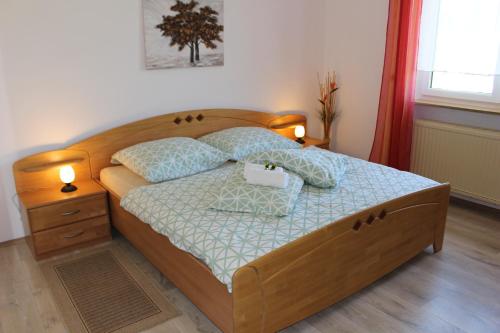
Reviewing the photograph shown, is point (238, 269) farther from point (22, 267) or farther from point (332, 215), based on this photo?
point (22, 267)

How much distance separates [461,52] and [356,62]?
959mm

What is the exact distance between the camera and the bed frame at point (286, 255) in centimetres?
185

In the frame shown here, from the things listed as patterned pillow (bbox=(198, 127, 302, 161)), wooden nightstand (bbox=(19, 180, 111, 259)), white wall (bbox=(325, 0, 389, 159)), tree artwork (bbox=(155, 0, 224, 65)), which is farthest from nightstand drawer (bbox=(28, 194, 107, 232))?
white wall (bbox=(325, 0, 389, 159))

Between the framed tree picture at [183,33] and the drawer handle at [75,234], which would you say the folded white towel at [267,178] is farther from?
the framed tree picture at [183,33]

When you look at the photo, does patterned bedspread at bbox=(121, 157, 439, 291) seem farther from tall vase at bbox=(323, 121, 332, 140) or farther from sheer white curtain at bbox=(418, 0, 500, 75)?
tall vase at bbox=(323, 121, 332, 140)

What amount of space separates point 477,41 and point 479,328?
82.9 inches

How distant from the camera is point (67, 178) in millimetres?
2834

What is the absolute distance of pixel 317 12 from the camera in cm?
411

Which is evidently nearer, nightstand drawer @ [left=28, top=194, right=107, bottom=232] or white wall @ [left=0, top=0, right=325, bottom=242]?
nightstand drawer @ [left=28, top=194, right=107, bottom=232]

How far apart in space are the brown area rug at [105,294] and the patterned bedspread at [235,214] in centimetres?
39

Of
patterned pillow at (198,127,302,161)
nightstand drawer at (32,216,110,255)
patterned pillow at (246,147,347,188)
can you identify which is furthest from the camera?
patterned pillow at (198,127,302,161)

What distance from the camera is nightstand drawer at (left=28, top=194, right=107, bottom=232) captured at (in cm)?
264

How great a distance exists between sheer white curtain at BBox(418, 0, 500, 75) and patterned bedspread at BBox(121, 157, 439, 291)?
113cm

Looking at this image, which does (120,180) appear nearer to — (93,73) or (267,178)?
(93,73)
